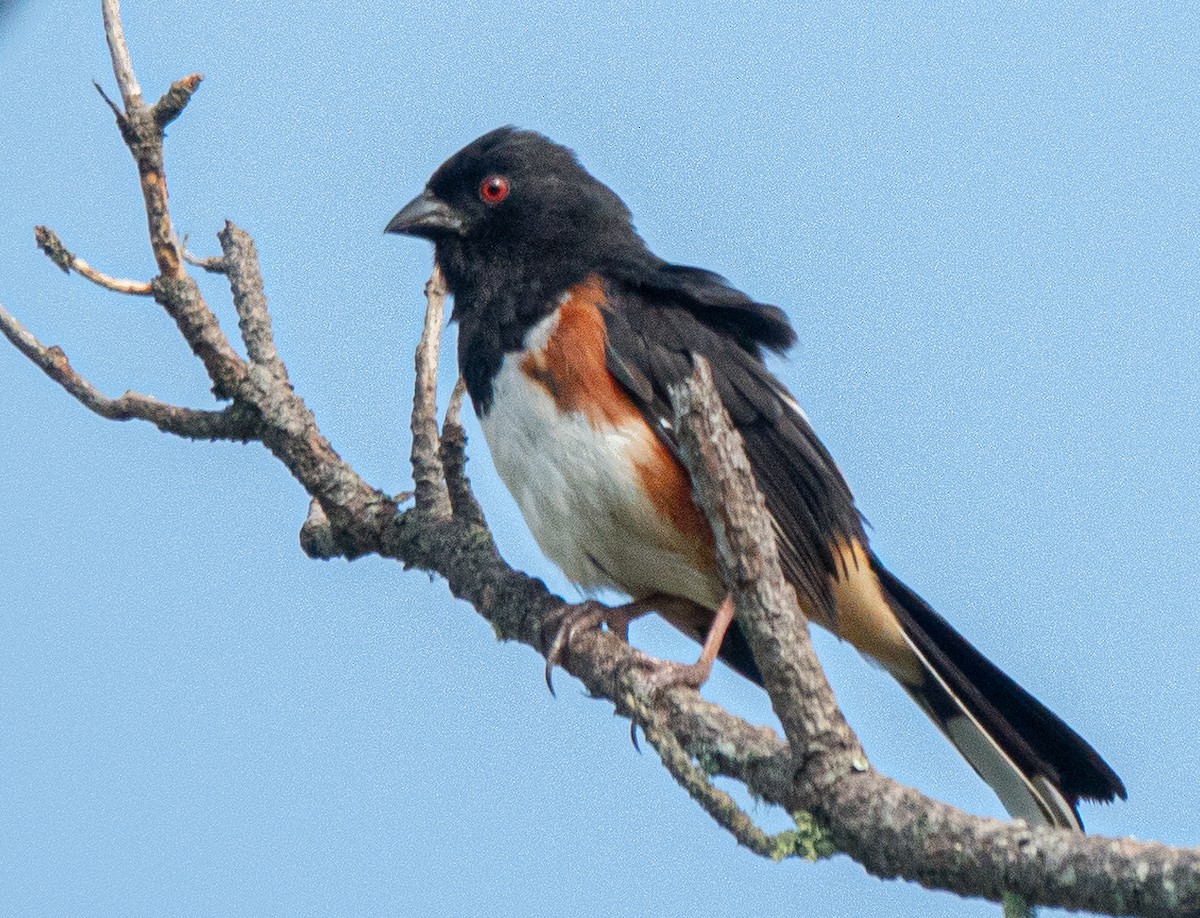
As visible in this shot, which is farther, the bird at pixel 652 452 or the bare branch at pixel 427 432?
the bare branch at pixel 427 432

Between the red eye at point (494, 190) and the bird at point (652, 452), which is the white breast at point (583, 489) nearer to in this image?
the bird at point (652, 452)

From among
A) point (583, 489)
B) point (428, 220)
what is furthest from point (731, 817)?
point (428, 220)

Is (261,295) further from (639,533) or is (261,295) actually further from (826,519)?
(826,519)

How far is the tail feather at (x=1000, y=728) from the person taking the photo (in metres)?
3.96

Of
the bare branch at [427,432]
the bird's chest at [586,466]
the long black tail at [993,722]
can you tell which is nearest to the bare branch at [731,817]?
the long black tail at [993,722]

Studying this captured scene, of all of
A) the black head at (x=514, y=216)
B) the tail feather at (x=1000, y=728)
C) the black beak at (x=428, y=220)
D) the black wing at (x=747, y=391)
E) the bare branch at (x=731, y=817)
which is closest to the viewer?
the bare branch at (x=731, y=817)

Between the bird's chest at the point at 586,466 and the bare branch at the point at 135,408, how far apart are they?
0.73m

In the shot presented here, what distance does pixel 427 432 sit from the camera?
14.1 feet

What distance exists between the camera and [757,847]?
2.67m

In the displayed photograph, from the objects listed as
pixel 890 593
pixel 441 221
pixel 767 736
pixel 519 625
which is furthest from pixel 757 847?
pixel 441 221

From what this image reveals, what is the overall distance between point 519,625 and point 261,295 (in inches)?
50.1

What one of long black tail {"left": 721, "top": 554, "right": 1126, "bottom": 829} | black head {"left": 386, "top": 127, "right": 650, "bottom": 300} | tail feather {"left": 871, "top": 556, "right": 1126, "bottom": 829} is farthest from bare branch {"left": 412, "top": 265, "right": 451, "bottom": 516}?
tail feather {"left": 871, "top": 556, "right": 1126, "bottom": 829}

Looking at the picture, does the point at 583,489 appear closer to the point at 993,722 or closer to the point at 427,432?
the point at 427,432

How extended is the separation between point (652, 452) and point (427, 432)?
2.42ft
